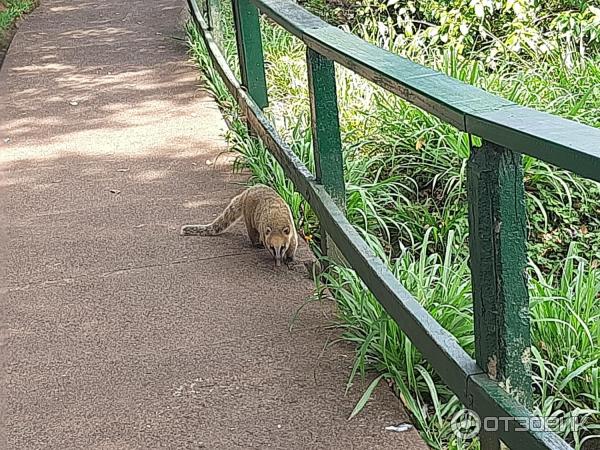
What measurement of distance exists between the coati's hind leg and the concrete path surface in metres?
0.05

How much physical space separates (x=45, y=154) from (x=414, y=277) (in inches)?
156

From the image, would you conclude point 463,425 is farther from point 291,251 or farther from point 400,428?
point 291,251

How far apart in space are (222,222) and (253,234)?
26 centimetres

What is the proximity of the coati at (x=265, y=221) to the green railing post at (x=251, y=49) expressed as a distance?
1305 millimetres

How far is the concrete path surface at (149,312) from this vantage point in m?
3.31

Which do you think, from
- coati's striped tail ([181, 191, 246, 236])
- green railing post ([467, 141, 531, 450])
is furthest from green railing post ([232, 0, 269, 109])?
green railing post ([467, 141, 531, 450])

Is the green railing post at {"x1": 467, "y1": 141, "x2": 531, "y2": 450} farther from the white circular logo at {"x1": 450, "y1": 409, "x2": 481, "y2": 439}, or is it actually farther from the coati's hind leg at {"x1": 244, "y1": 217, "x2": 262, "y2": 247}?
the coati's hind leg at {"x1": 244, "y1": 217, "x2": 262, "y2": 247}

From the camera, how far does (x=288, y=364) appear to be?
12.0ft

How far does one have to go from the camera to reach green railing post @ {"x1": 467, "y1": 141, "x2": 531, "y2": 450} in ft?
7.54

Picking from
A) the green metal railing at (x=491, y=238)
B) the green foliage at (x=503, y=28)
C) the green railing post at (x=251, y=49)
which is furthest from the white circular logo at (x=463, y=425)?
the green foliage at (x=503, y=28)

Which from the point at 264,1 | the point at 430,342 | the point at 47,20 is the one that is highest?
the point at 264,1

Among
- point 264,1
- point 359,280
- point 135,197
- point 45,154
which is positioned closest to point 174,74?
point 45,154

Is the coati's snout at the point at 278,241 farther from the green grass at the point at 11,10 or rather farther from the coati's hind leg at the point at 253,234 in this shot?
the green grass at the point at 11,10

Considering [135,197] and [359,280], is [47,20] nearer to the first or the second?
[135,197]
